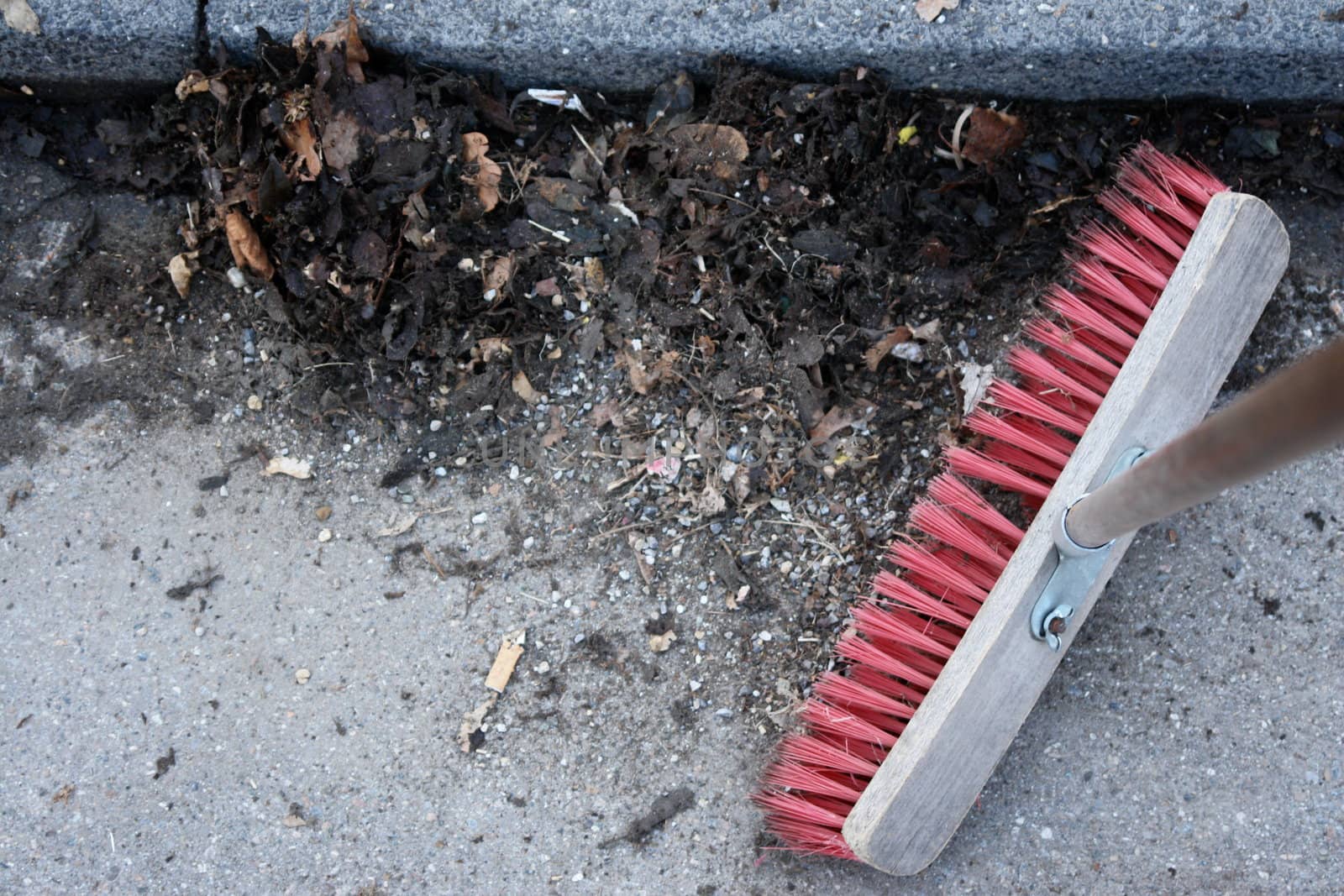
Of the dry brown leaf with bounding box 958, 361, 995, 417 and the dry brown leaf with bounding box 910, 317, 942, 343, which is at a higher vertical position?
the dry brown leaf with bounding box 910, 317, 942, 343

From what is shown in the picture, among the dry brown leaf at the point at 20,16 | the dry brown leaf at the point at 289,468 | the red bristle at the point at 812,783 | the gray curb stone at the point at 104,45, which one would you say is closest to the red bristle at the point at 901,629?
the red bristle at the point at 812,783

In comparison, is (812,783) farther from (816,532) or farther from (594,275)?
(594,275)

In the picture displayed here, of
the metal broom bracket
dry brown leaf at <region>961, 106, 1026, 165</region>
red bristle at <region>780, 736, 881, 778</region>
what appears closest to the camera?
the metal broom bracket

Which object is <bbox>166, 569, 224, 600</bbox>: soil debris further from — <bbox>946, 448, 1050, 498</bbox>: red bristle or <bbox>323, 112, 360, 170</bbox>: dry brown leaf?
<bbox>946, 448, 1050, 498</bbox>: red bristle

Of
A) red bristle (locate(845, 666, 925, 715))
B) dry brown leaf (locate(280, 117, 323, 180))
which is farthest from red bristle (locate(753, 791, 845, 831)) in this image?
dry brown leaf (locate(280, 117, 323, 180))

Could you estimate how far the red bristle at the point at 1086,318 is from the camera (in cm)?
175

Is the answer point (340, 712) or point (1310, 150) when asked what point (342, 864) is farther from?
point (1310, 150)

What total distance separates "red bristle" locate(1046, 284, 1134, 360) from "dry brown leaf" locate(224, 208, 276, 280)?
156 cm

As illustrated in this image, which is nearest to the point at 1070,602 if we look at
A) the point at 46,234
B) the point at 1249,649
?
the point at 1249,649

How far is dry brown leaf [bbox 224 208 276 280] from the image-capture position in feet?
6.19

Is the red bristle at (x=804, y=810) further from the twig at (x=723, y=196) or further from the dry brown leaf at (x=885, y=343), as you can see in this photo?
the twig at (x=723, y=196)

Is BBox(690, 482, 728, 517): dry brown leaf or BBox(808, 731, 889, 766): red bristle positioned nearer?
BBox(808, 731, 889, 766): red bristle

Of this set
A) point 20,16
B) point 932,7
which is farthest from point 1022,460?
point 20,16

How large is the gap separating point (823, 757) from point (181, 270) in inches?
63.9
